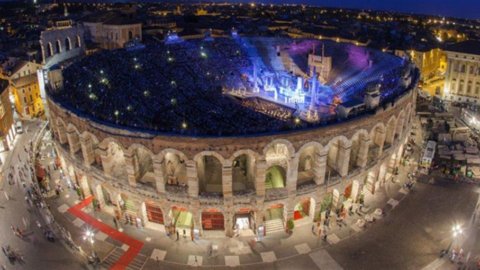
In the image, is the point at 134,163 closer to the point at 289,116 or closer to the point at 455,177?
the point at 289,116

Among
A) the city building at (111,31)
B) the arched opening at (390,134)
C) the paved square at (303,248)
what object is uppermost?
the city building at (111,31)

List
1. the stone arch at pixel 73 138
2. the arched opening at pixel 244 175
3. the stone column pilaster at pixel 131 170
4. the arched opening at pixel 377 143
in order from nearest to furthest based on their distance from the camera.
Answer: the stone column pilaster at pixel 131 170 → the arched opening at pixel 244 175 → the stone arch at pixel 73 138 → the arched opening at pixel 377 143

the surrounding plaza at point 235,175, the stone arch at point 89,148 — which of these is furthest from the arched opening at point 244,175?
the stone arch at point 89,148

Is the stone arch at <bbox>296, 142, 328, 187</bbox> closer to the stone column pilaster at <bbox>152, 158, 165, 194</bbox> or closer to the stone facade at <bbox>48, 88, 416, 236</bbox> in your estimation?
the stone facade at <bbox>48, 88, 416, 236</bbox>

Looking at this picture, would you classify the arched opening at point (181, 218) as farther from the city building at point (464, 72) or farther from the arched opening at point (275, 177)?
the city building at point (464, 72)

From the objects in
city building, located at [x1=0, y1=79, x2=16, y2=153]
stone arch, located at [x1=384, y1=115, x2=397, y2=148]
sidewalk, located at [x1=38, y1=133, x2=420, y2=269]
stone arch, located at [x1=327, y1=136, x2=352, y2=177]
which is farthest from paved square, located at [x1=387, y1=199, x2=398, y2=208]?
city building, located at [x1=0, y1=79, x2=16, y2=153]

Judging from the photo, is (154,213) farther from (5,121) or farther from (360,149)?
(5,121)

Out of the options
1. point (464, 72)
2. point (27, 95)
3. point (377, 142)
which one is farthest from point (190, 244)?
point (464, 72)
